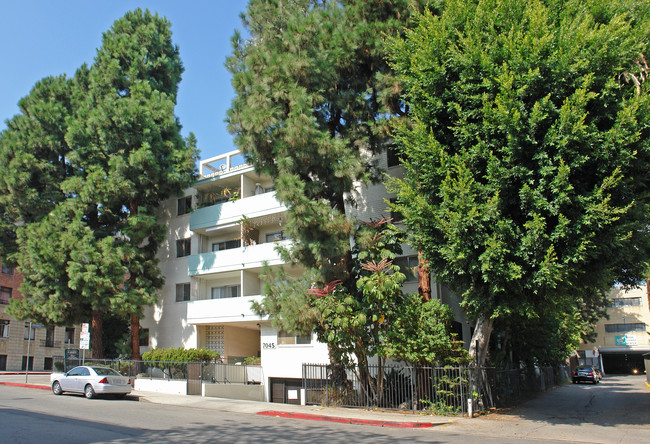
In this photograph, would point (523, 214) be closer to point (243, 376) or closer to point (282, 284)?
point (282, 284)

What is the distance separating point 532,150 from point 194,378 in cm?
1728

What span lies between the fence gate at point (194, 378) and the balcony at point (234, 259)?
5.93 m

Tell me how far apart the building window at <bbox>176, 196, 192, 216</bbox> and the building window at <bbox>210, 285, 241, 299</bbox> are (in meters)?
5.61

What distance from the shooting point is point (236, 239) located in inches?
1172

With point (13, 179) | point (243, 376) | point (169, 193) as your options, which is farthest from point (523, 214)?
point (13, 179)

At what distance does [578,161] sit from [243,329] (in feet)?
71.7

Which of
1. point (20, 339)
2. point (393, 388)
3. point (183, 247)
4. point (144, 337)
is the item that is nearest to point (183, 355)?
point (144, 337)

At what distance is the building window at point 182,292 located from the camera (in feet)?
99.9

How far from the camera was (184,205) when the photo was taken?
1272 inches

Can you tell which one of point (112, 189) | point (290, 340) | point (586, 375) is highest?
point (112, 189)

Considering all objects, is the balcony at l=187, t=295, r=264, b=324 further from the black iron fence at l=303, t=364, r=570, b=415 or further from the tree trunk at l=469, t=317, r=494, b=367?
the tree trunk at l=469, t=317, r=494, b=367

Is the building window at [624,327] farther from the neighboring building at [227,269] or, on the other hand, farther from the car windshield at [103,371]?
the car windshield at [103,371]

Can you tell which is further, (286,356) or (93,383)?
(286,356)

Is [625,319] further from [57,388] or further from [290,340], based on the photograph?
[57,388]
